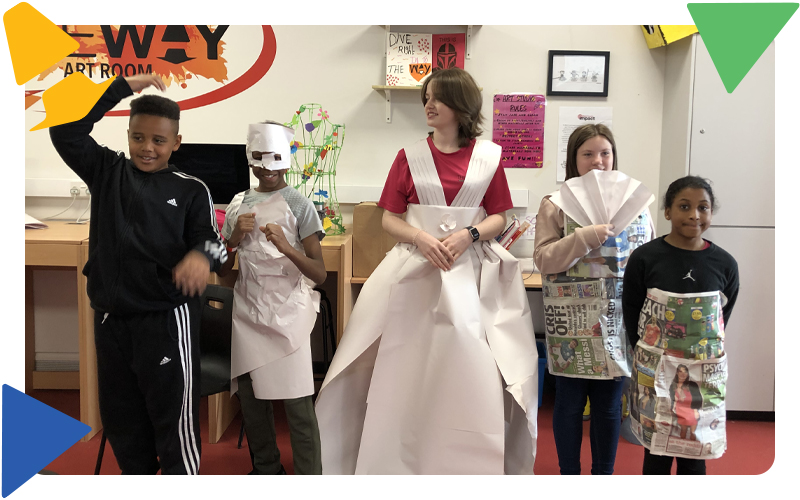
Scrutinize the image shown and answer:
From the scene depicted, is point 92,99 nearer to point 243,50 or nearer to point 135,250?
point 135,250

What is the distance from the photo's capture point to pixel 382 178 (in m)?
3.08

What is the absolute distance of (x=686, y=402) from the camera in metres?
1.56

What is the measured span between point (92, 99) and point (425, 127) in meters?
1.86

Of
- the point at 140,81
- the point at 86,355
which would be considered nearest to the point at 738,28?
the point at 140,81

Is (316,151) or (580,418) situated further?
(316,151)

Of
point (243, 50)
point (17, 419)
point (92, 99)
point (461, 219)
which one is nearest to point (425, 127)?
point (243, 50)

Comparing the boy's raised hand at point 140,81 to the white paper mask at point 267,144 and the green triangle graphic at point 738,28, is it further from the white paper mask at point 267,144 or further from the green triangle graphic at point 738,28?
the green triangle graphic at point 738,28

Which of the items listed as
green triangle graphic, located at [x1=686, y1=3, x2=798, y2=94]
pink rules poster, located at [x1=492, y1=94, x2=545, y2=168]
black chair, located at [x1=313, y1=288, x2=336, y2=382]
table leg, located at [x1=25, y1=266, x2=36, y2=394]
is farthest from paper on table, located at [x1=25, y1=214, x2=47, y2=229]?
green triangle graphic, located at [x1=686, y1=3, x2=798, y2=94]

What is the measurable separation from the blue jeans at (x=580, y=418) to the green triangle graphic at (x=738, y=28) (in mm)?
998

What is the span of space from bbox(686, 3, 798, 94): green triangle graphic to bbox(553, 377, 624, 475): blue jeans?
1.00 metres

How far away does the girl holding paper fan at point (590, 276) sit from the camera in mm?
1735

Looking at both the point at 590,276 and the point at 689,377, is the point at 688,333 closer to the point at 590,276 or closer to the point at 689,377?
the point at 689,377

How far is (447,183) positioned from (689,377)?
0.89 meters

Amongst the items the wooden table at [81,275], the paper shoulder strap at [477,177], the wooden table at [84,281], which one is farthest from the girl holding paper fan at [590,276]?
the wooden table at [81,275]
